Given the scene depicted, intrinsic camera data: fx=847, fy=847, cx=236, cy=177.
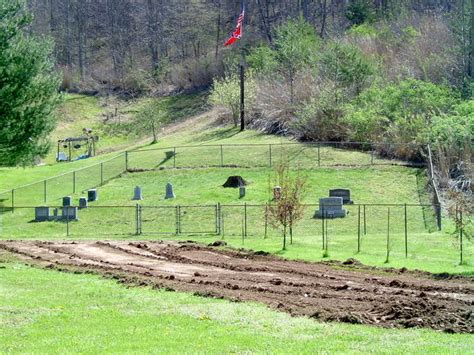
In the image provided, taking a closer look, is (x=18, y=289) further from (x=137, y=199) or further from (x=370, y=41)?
(x=370, y=41)

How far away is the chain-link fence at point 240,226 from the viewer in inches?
1535

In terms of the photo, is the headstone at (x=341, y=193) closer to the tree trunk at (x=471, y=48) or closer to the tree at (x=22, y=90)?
the tree at (x=22, y=90)

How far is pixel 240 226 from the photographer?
153 feet

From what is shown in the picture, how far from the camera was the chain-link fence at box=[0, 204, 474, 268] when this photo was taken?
3900 cm

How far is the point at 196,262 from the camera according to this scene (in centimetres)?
3175

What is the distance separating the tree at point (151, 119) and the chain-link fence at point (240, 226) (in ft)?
101

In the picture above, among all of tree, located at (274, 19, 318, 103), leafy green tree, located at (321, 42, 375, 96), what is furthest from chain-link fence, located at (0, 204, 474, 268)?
tree, located at (274, 19, 318, 103)

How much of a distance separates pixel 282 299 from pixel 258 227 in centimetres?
2444

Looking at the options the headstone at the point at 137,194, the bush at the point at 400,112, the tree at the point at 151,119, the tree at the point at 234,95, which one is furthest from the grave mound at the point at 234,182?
the tree at the point at 151,119

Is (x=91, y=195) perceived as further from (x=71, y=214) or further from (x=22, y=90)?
(x=22, y=90)

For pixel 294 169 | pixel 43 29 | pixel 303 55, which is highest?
pixel 43 29

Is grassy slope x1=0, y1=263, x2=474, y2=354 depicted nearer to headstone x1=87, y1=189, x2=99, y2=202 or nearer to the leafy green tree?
headstone x1=87, y1=189, x2=99, y2=202

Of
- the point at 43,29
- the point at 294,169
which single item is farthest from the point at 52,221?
the point at 43,29

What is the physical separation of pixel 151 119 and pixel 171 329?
2654 inches
